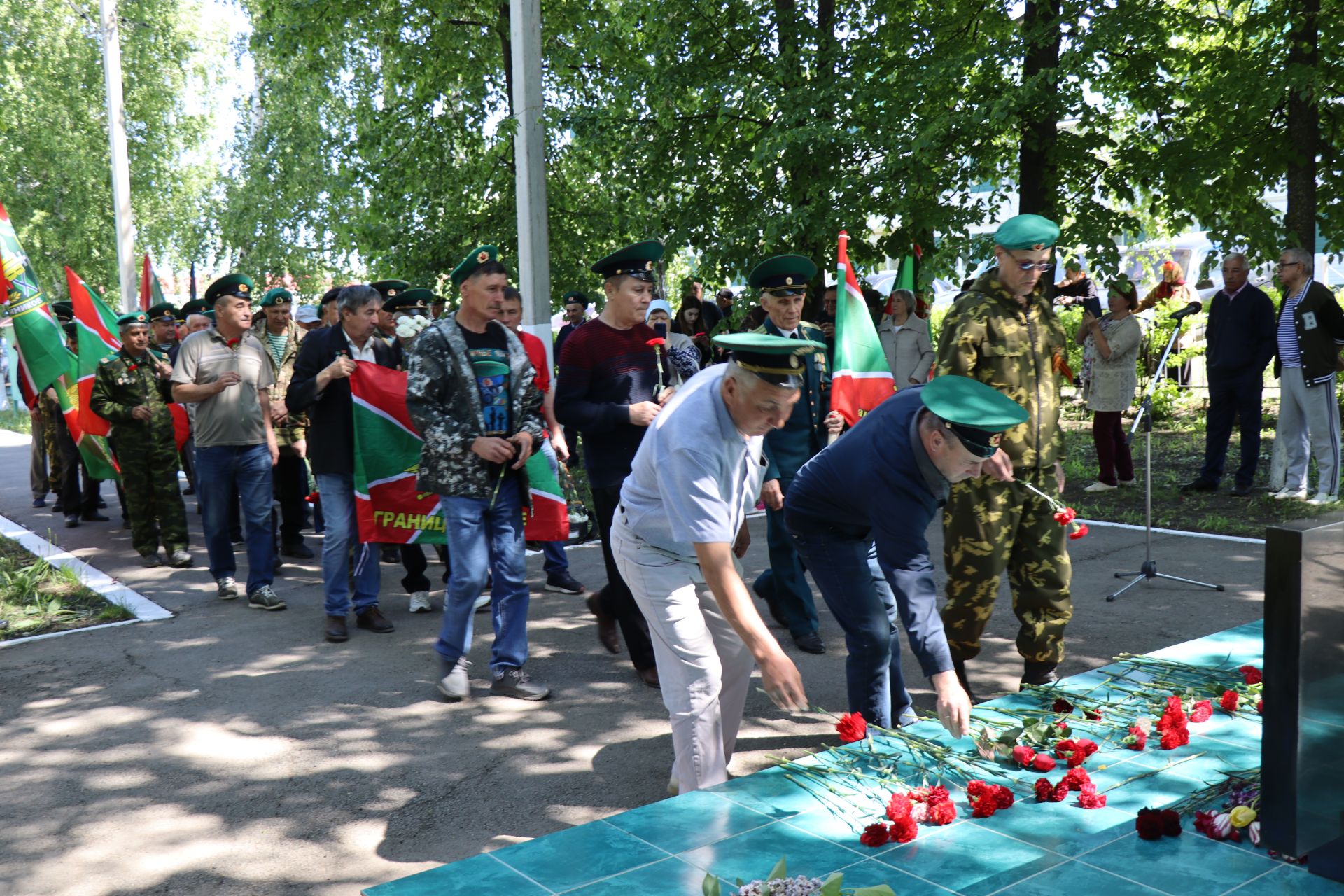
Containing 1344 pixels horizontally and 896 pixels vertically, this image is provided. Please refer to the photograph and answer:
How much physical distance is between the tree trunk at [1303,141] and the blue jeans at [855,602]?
935 centimetres

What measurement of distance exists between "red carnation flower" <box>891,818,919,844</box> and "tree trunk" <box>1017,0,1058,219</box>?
29.6 feet

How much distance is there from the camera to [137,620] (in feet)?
25.4

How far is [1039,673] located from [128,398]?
298 inches

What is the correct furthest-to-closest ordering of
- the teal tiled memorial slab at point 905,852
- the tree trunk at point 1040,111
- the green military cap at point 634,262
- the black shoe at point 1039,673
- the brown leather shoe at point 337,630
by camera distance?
the tree trunk at point 1040,111 → the brown leather shoe at point 337,630 → the green military cap at point 634,262 → the black shoe at point 1039,673 → the teal tiled memorial slab at point 905,852

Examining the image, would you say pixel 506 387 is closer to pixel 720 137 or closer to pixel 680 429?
pixel 680 429

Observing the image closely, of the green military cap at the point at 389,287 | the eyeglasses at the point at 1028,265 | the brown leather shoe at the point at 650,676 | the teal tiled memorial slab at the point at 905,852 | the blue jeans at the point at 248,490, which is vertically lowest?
the brown leather shoe at the point at 650,676

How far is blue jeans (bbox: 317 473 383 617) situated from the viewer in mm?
7176

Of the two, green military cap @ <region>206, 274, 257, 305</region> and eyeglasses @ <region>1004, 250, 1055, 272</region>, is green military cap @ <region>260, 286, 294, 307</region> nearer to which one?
green military cap @ <region>206, 274, 257, 305</region>

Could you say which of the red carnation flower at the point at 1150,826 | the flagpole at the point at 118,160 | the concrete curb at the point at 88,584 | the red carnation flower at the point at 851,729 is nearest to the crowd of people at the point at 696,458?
the red carnation flower at the point at 851,729

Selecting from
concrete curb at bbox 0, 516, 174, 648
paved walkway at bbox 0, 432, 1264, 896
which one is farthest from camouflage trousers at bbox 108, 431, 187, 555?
paved walkway at bbox 0, 432, 1264, 896

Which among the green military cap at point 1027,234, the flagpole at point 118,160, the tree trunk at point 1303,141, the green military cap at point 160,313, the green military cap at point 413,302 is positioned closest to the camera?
the green military cap at point 1027,234

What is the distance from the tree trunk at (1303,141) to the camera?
11414 mm

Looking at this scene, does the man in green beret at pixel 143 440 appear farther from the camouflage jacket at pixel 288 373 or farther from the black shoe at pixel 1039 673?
the black shoe at pixel 1039 673

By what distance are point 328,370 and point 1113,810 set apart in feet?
17.4
